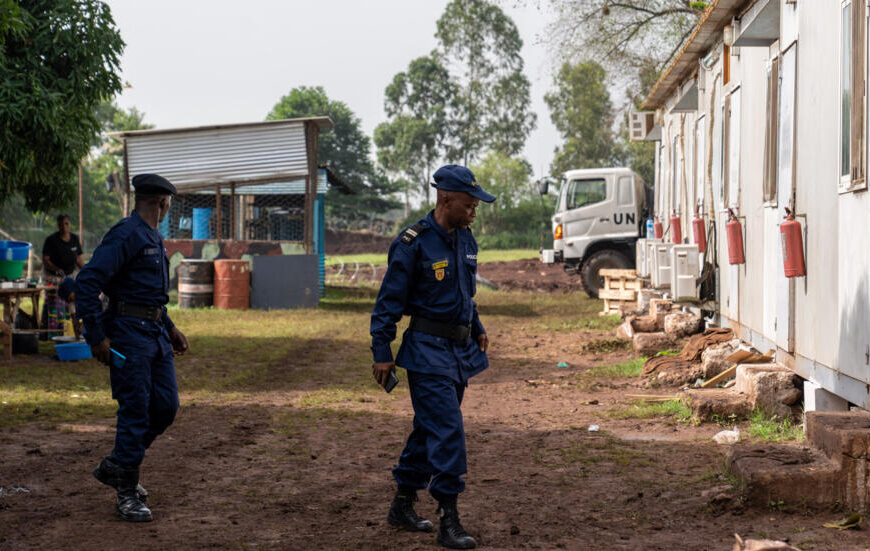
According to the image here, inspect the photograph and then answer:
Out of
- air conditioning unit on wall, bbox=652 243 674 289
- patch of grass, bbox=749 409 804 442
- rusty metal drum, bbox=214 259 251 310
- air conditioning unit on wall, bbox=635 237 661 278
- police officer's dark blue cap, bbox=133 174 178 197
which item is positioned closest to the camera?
police officer's dark blue cap, bbox=133 174 178 197

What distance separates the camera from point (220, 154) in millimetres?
21484

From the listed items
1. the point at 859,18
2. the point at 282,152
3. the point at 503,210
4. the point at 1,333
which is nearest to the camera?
the point at 859,18

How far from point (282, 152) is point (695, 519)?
16752mm

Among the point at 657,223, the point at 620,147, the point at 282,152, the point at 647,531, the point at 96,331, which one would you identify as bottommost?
the point at 647,531

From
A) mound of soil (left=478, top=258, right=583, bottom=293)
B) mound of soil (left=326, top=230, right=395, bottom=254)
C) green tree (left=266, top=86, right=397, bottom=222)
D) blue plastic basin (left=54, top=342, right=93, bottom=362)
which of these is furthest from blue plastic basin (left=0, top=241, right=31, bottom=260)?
green tree (left=266, top=86, right=397, bottom=222)

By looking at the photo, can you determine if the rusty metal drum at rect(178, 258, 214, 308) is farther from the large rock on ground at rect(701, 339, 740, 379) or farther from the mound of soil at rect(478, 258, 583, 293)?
the large rock on ground at rect(701, 339, 740, 379)

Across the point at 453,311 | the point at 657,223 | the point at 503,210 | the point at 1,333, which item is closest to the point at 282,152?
the point at 657,223

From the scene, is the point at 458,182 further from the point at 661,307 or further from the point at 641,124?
the point at 641,124

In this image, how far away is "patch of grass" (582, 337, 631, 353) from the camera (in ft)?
46.5

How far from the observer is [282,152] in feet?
69.2

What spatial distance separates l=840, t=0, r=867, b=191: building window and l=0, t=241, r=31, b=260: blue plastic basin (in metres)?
10.2

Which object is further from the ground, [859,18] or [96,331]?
[859,18]

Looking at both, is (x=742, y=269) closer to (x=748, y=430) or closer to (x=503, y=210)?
(x=748, y=430)

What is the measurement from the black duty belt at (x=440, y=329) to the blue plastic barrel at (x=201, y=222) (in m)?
20.9
